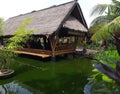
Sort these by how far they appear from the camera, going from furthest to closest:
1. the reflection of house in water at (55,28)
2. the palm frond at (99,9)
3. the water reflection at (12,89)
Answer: the reflection of house in water at (55,28)
the palm frond at (99,9)
the water reflection at (12,89)

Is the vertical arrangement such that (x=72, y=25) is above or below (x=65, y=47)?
above

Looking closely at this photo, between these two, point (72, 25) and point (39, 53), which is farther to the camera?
point (72, 25)

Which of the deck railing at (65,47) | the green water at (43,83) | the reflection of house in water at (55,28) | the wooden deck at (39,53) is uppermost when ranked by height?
the reflection of house in water at (55,28)

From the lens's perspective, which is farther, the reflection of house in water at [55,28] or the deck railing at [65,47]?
the deck railing at [65,47]

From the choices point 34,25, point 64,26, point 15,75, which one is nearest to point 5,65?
point 15,75

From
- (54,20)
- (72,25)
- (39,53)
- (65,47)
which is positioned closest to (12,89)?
(39,53)

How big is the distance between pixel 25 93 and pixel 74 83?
7.29 ft

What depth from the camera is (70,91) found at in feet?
21.6

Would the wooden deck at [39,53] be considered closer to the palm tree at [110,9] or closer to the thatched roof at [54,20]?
the thatched roof at [54,20]

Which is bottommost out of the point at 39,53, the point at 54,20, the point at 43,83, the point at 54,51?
the point at 43,83

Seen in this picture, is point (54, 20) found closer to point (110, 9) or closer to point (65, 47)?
point (65, 47)

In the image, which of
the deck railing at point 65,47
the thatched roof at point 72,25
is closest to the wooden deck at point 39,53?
the deck railing at point 65,47

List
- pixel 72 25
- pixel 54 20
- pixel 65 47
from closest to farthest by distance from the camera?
pixel 54 20
pixel 72 25
pixel 65 47

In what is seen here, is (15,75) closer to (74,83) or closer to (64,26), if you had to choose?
(74,83)
